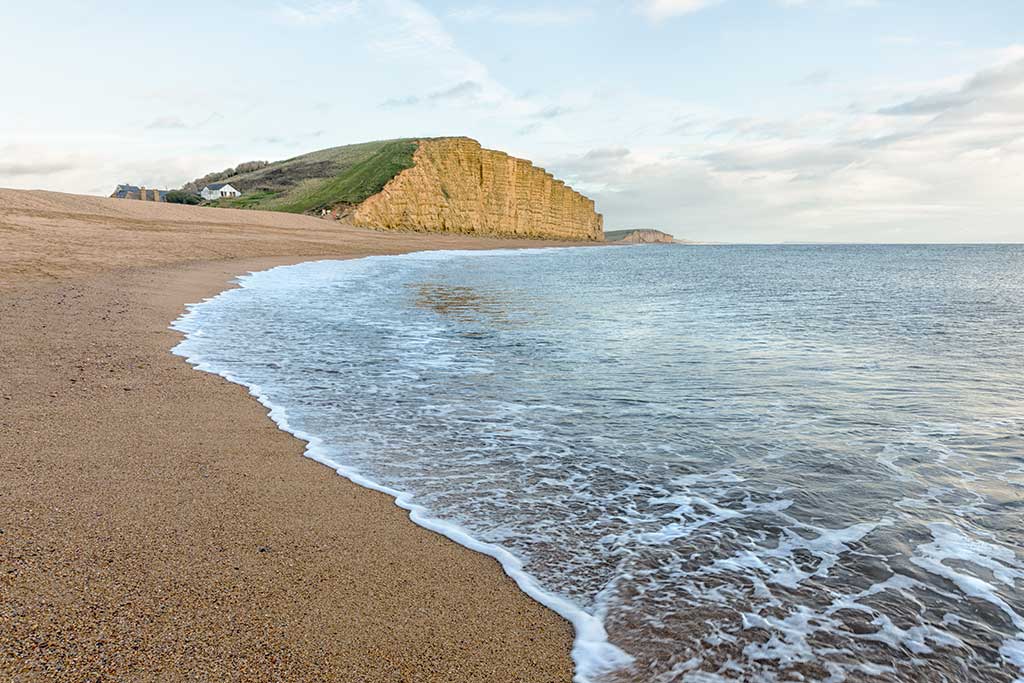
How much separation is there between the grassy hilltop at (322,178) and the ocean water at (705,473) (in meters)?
59.3

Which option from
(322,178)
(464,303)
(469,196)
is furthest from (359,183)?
(464,303)

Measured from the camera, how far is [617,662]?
8.24 ft

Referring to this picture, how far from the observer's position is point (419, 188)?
240 ft

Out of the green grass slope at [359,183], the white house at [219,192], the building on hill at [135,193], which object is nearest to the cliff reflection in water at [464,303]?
the green grass slope at [359,183]

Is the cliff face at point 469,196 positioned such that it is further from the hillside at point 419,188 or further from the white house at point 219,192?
the white house at point 219,192

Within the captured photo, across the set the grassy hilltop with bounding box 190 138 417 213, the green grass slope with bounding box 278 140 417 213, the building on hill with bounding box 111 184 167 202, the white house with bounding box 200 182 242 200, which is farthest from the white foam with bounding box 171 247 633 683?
the white house with bounding box 200 182 242 200

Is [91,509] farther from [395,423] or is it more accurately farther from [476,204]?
[476,204]

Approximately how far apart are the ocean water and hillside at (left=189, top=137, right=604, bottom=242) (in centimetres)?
5601

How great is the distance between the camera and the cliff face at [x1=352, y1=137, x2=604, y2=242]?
69.3m

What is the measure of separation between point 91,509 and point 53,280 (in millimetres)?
13094

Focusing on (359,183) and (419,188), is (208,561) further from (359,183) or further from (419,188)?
(419,188)

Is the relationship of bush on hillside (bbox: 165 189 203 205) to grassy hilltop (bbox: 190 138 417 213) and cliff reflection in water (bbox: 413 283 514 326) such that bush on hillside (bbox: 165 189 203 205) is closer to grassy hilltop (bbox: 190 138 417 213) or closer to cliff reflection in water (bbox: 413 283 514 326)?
grassy hilltop (bbox: 190 138 417 213)

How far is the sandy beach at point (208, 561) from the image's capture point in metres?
2.37

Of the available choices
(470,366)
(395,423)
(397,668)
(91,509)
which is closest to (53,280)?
(470,366)
